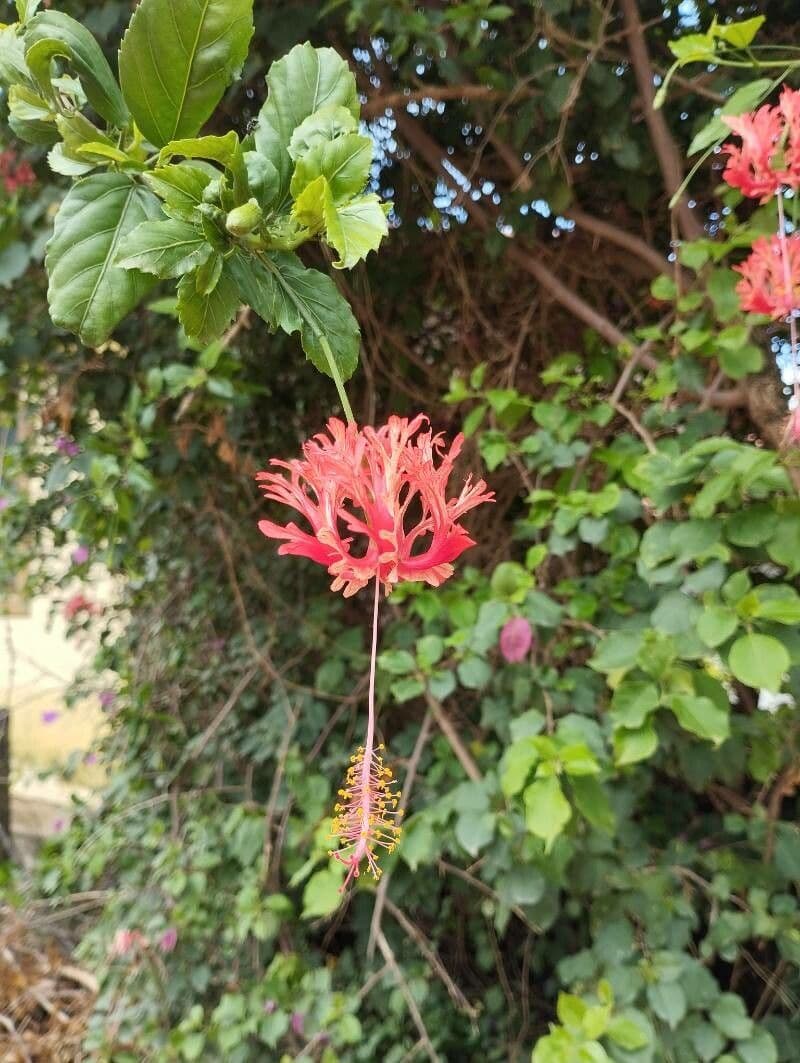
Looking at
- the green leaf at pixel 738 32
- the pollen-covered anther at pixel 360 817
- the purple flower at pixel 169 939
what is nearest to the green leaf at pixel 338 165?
the pollen-covered anther at pixel 360 817

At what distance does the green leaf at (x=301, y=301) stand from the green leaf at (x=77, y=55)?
138 millimetres

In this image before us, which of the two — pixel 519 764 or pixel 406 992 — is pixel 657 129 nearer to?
pixel 519 764

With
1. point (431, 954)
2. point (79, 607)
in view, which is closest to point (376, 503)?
point (431, 954)

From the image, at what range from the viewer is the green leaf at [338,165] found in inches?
15.8

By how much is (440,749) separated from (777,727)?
486 mm

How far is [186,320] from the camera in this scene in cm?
42

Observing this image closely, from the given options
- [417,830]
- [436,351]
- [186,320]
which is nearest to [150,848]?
[417,830]

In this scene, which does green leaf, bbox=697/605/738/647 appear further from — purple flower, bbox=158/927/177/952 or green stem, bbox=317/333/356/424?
purple flower, bbox=158/927/177/952

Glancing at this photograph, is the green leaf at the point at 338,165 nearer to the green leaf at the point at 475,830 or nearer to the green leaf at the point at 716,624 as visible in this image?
the green leaf at the point at 716,624

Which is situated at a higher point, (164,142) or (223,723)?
(164,142)

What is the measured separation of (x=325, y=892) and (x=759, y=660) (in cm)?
67

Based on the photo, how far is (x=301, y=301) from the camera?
441mm

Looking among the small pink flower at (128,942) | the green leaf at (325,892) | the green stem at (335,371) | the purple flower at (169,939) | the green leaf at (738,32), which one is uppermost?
the green leaf at (738,32)

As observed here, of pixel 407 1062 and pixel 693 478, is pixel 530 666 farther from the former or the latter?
pixel 407 1062
